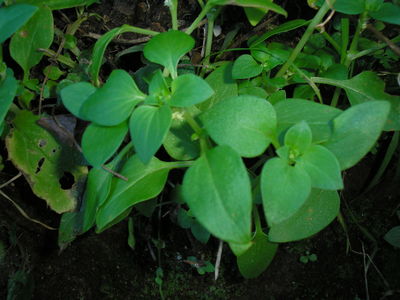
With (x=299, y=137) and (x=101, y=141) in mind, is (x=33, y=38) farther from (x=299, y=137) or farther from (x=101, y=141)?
(x=299, y=137)

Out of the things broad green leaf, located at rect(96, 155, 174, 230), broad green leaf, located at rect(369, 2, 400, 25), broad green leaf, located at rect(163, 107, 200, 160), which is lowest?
broad green leaf, located at rect(96, 155, 174, 230)

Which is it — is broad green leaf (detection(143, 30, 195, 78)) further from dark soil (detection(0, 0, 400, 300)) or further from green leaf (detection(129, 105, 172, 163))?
dark soil (detection(0, 0, 400, 300))

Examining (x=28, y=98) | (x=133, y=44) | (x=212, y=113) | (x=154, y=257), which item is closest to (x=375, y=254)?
(x=154, y=257)

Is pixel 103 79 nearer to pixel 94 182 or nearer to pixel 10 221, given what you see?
pixel 94 182

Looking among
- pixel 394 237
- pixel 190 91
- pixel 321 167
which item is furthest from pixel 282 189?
pixel 394 237

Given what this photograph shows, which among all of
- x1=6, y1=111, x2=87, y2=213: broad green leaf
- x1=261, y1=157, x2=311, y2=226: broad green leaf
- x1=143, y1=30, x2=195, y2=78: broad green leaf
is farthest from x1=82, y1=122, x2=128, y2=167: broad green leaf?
x1=6, y1=111, x2=87, y2=213: broad green leaf

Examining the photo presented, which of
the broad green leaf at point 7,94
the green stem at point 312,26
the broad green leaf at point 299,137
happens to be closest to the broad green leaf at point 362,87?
the green stem at point 312,26

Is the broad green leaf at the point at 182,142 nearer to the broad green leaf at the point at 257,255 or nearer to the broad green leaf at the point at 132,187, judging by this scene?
the broad green leaf at the point at 132,187
